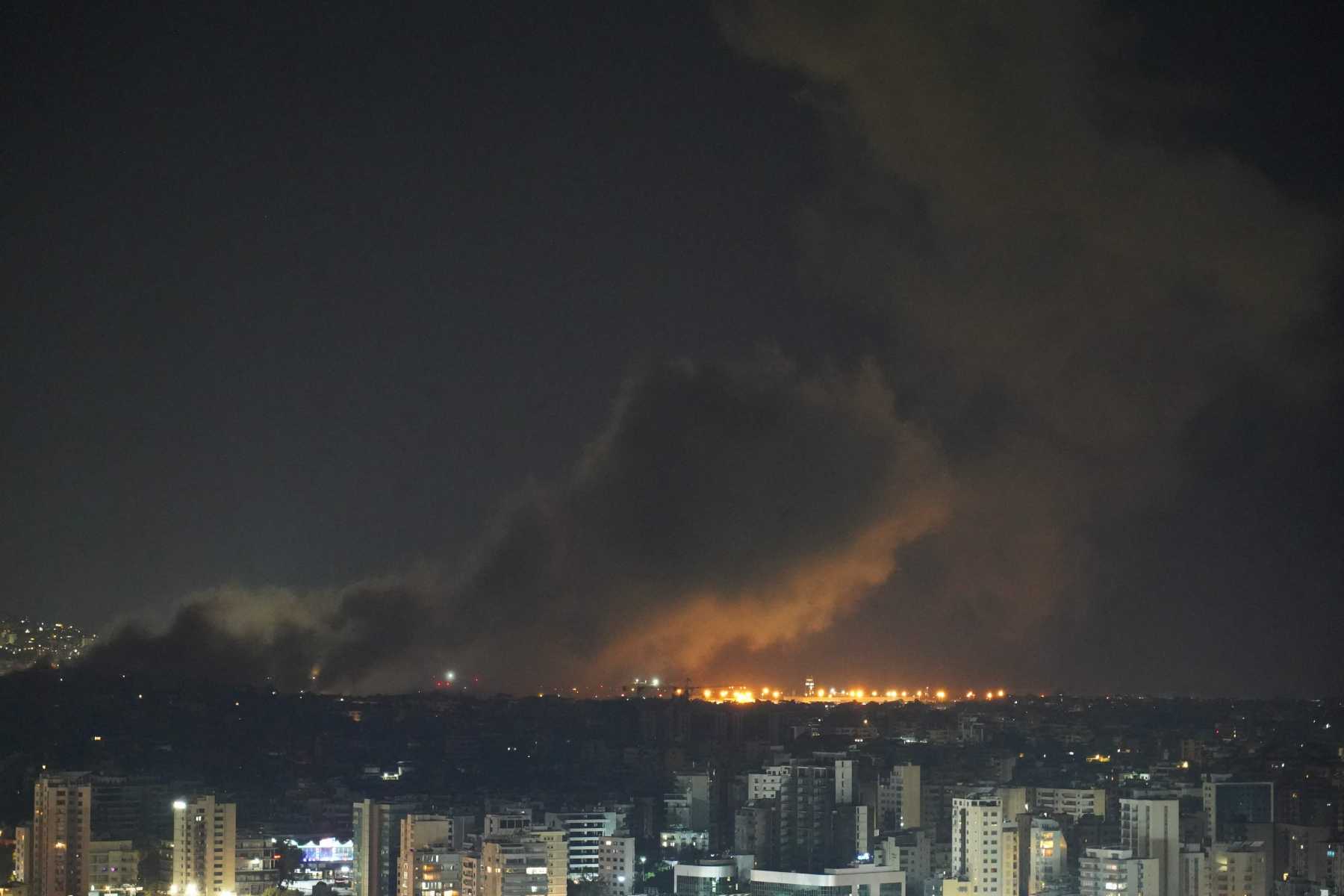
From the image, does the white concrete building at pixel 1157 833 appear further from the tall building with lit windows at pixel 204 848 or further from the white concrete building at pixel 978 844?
the tall building with lit windows at pixel 204 848

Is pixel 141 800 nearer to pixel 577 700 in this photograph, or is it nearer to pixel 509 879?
pixel 509 879

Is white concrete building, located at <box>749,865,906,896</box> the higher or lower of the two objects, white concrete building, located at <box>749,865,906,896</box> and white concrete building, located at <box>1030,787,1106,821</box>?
the lower

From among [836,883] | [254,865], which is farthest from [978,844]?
[254,865]

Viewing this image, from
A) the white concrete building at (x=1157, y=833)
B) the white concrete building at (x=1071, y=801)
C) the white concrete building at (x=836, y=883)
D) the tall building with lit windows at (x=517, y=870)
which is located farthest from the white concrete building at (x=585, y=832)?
the white concrete building at (x=1157, y=833)

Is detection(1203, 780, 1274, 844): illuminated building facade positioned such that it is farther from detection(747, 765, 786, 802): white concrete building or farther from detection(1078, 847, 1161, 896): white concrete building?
detection(747, 765, 786, 802): white concrete building

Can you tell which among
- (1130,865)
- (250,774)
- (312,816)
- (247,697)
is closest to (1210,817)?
(1130,865)

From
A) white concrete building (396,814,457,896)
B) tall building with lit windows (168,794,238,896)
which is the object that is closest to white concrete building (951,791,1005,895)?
white concrete building (396,814,457,896)
